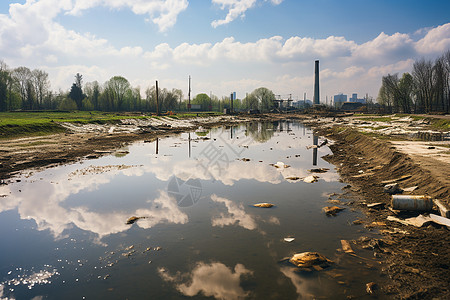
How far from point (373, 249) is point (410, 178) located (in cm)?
407

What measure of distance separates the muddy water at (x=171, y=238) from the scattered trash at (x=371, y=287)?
82 mm

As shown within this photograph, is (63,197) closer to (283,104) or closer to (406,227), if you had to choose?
(406,227)

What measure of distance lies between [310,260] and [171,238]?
2780mm

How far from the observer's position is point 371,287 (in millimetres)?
3658

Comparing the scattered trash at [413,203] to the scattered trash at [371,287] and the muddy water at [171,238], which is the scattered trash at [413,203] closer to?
the muddy water at [171,238]

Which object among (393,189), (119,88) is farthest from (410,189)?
(119,88)

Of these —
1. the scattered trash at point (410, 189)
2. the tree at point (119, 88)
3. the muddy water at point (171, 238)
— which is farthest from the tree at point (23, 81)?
the scattered trash at point (410, 189)

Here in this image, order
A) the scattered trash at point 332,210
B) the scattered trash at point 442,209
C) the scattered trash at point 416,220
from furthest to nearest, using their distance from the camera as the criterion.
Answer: the scattered trash at point 332,210
the scattered trash at point 416,220
the scattered trash at point 442,209

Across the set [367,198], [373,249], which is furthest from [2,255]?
[367,198]

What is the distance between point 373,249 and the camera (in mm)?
4707

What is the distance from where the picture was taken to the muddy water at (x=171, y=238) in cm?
380

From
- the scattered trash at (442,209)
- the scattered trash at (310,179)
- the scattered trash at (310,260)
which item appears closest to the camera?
the scattered trash at (310,260)

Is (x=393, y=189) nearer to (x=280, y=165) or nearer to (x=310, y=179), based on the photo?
(x=310, y=179)

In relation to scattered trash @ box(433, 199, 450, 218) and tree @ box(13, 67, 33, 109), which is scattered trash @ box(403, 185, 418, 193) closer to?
scattered trash @ box(433, 199, 450, 218)
